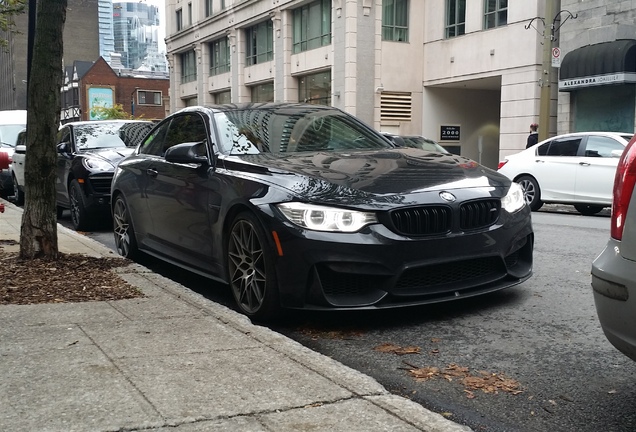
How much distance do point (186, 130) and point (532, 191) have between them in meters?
9.70

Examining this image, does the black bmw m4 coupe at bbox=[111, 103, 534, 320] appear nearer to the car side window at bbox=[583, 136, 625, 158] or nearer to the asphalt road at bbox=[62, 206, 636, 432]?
the asphalt road at bbox=[62, 206, 636, 432]

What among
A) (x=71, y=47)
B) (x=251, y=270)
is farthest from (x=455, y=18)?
(x=71, y=47)

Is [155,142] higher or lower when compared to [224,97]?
lower

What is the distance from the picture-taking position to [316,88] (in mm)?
34719

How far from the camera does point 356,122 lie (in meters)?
6.60

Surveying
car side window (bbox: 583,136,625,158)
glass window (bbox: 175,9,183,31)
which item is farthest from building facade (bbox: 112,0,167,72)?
car side window (bbox: 583,136,625,158)

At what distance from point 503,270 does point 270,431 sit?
8.83 feet

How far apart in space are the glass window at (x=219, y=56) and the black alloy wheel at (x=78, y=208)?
109 ft

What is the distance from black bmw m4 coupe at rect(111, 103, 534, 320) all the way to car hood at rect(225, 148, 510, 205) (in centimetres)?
1

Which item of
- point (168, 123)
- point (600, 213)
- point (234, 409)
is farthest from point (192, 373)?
point (600, 213)

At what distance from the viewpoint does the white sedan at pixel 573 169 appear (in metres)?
13.2

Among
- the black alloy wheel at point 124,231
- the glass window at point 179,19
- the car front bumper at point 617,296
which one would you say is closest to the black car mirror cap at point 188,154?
the black alloy wheel at point 124,231

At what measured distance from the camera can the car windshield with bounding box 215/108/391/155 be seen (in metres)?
5.84

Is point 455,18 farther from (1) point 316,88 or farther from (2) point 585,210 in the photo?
(2) point 585,210
